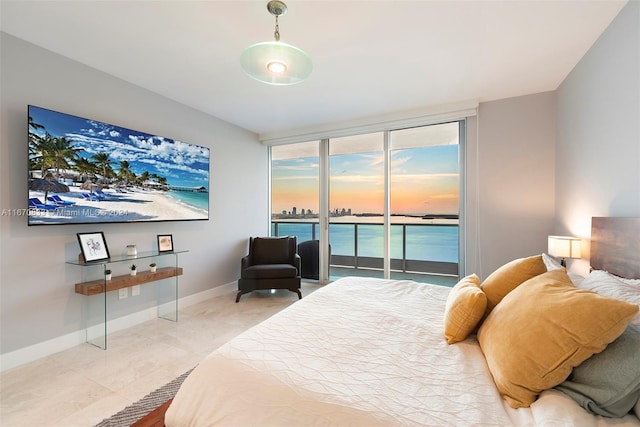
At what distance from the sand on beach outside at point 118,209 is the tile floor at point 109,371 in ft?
3.87

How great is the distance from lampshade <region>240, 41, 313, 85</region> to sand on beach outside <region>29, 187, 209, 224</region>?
2.01 metres

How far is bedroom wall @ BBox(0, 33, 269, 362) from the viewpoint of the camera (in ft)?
7.09

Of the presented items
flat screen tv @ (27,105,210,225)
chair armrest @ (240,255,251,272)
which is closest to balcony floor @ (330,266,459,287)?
chair armrest @ (240,255,251,272)

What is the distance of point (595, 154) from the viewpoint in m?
2.22

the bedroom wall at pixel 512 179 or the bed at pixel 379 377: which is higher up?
the bedroom wall at pixel 512 179

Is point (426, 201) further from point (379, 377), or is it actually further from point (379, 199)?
point (379, 377)

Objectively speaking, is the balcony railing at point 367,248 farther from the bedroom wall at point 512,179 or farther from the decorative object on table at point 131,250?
the decorative object on table at point 131,250

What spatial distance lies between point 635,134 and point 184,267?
4380 millimetres

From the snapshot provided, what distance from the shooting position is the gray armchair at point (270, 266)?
373cm

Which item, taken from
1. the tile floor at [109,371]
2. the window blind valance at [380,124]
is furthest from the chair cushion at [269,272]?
the window blind valance at [380,124]

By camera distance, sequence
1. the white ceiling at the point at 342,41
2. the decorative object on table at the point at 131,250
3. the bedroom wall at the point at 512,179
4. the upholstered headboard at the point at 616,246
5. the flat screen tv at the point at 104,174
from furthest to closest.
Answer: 1. the bedroom wall at the point at 512,179
2. the decorative object on table at the point at 131,250
3. the flat screen tv at the point at 104,174
4. the white ceiling at the point at 342,41
5. the upholstered headboard at the point at 616,246

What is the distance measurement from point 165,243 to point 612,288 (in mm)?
3740

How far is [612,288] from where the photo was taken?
120cm

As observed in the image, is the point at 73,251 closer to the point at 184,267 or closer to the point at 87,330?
the point at 87,330
